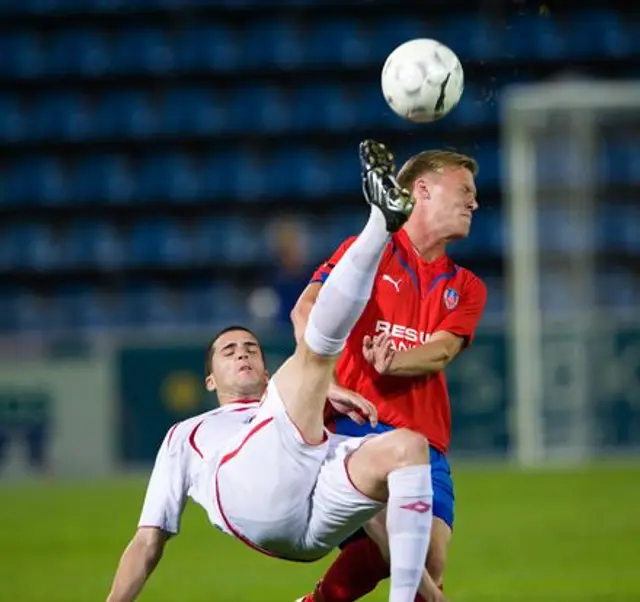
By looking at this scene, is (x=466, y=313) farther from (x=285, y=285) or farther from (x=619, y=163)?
(x=619, y=163)

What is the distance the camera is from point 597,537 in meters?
10.7

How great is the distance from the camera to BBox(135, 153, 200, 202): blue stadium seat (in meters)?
20.2

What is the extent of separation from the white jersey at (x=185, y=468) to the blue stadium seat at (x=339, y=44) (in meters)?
15.4

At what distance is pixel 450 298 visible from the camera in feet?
19.5

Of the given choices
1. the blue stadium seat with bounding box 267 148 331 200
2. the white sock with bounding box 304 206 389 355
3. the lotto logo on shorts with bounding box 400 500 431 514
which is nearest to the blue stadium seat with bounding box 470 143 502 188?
the blue stadium seat with bounding box 267 148 331 200

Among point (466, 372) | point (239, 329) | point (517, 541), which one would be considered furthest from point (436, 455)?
point (466, 372)

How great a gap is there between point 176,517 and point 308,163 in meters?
14.8

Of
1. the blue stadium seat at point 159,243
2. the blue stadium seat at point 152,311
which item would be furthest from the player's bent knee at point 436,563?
the blue stadium seat at point 159,243

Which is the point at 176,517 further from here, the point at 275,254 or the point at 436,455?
the point at 275,254

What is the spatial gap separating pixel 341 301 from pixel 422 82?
1.08 metres

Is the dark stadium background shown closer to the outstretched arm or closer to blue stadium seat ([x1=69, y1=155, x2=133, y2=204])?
blue stadium seat ([x1=69, y1=155, x2=133, y2=204])

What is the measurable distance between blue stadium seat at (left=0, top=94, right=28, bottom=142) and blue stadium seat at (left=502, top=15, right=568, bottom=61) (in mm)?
6211

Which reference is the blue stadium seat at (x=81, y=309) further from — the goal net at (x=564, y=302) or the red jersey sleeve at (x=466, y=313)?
the red jersey sleeve at (x=466, y=313)

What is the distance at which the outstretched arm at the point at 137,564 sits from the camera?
5629 mm
